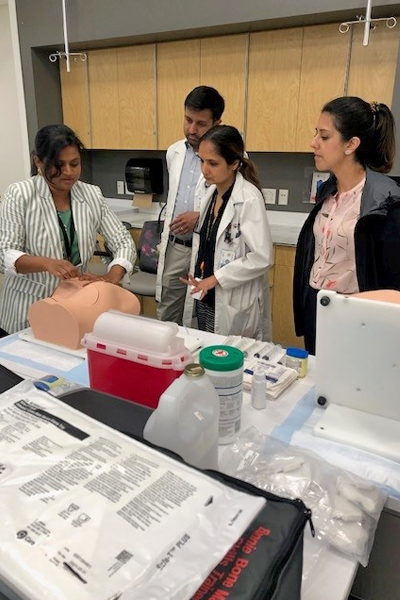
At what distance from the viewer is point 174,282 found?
2756mm

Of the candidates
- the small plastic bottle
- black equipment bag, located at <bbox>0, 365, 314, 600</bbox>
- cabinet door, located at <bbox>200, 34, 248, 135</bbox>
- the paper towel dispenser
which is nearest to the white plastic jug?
black equipment bag, located at <bbox>0, 365, 314, 600</bbox>

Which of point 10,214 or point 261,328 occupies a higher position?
point 10,214

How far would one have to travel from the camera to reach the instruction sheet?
1.64 ft

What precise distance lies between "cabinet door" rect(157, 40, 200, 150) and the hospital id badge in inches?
71.5

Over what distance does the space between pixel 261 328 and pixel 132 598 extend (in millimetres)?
1811

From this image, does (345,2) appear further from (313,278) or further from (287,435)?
(287,435)

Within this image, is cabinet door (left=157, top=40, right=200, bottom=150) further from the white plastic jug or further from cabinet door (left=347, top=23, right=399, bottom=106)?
the white plastic jug

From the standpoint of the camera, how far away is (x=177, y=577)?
0.51 meters

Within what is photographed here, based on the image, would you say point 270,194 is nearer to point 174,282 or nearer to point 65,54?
point 174,282

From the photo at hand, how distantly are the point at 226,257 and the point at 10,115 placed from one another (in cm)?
333

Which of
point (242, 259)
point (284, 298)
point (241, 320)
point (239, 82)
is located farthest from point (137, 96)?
point (241, 320)

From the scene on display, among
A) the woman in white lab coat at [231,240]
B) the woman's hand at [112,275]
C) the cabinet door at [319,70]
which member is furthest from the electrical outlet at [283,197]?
the woman's hand at [112,275]

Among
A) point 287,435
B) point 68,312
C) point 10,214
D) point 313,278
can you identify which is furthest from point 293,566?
Answer: point 10,214

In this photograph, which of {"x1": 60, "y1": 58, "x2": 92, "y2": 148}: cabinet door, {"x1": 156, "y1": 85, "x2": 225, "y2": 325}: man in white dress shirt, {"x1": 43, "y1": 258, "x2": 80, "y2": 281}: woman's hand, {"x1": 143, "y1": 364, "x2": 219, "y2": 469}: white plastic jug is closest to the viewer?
{"x1": 143, "y1": 364, "x2": 219, "y2": 469}: white plastic jug
